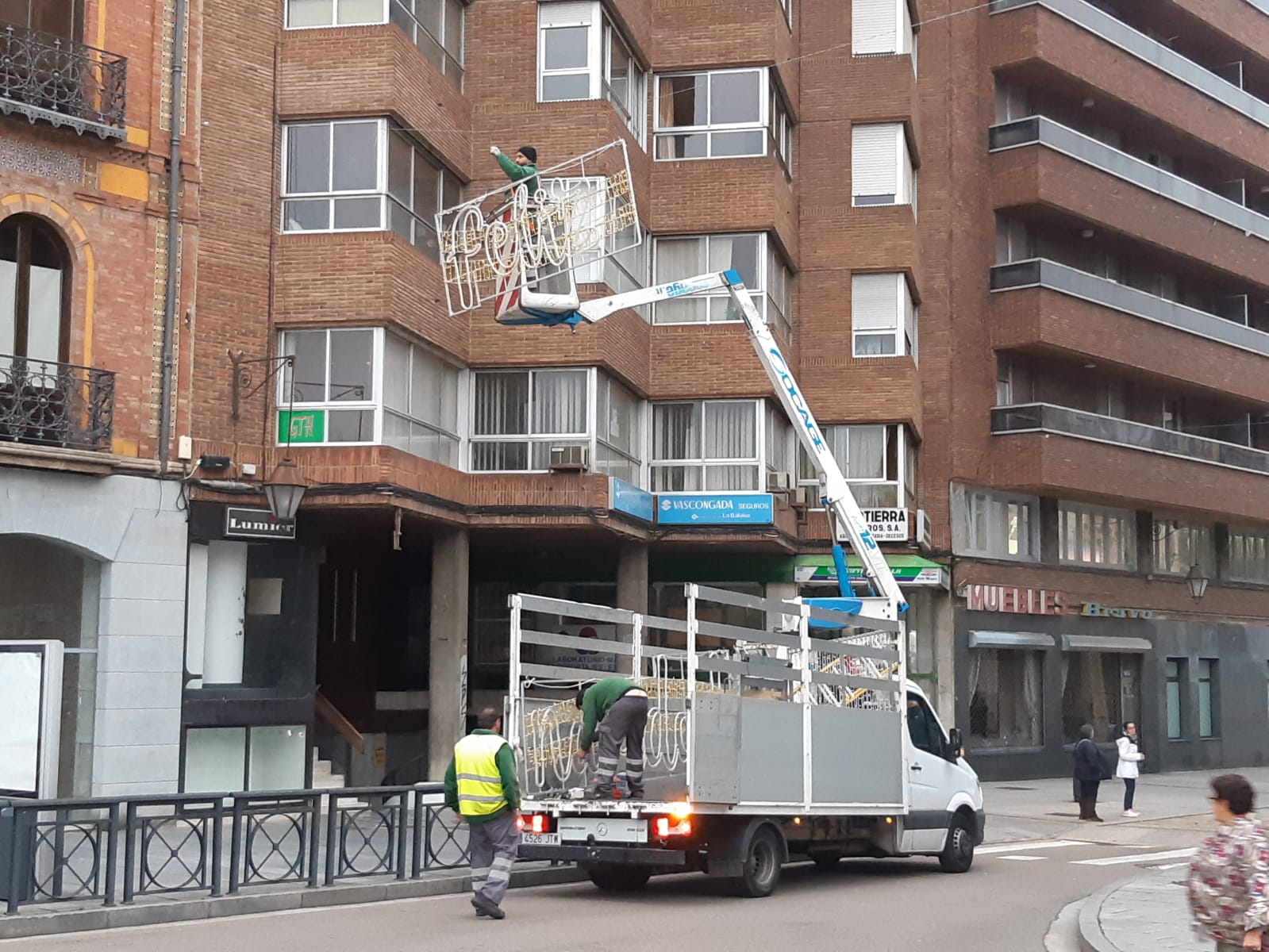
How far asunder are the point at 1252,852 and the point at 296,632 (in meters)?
16.2

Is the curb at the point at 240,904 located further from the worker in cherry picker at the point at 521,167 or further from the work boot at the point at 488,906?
the worker in cherry picker at the point at 521,167

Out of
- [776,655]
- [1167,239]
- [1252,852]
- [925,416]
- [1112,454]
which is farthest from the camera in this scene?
[1167,239]

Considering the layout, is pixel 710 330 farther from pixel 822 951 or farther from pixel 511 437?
pixel 822 951

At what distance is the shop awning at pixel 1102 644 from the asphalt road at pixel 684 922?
1863 centimetres

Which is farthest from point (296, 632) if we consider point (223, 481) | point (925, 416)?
point (925, 416)

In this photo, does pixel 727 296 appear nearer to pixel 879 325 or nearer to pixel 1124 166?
pixel 879 325

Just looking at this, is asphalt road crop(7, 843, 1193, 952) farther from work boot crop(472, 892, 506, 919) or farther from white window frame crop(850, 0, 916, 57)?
white window frame crop(850, 0, 916, 57)

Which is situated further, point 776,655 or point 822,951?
point 776,655

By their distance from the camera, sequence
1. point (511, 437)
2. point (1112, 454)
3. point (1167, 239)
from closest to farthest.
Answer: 1. point (511, 437)
2. point (1112, 454)
3. point (1167, 239)

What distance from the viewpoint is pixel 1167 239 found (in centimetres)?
3844

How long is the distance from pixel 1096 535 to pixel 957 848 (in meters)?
21.2

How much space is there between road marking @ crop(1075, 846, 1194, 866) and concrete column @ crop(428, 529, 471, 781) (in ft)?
29.4

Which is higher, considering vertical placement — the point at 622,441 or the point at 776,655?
the point at 622,441

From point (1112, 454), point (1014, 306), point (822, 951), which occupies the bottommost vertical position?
point (822, 951)
